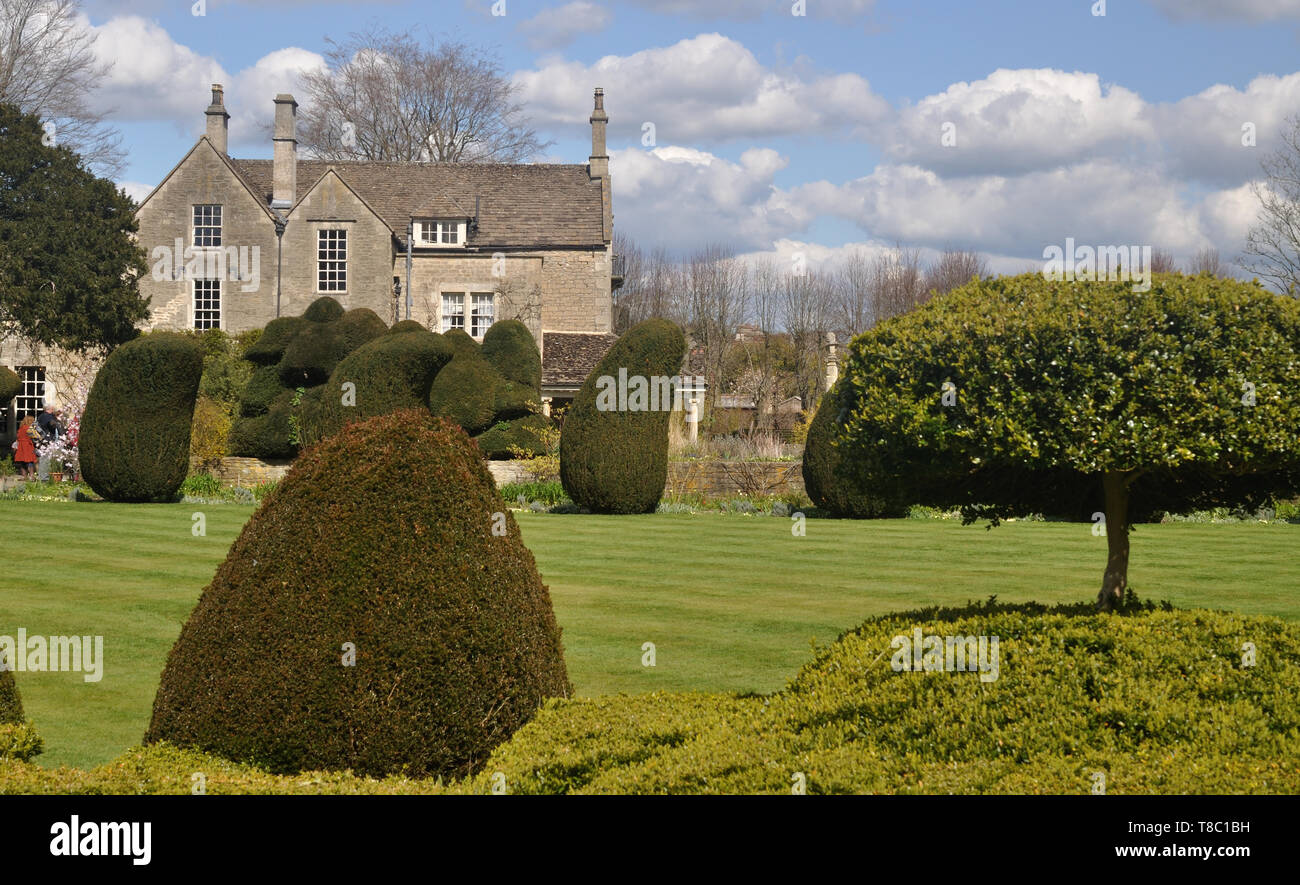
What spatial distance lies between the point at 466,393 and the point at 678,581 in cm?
1503

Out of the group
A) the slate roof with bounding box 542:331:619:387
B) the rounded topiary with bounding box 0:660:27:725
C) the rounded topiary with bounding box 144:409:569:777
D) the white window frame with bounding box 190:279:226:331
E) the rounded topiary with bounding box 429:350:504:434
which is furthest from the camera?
A: the white window frame with bounding box 190:279:226:331

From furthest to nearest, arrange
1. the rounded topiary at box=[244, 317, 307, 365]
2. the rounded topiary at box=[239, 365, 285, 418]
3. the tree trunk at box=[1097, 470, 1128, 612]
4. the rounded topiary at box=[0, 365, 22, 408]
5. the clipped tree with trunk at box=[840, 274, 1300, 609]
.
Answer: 1. the rounded topiary at box=[0, 365, 22, 408]
2. the rounded topiary at box=[244, 317, 307, 365]
3. the rounded topiary at box=[239, 365, 285, 418]
4. the tree trunk at box=[1097, 470, 1128, 612]
5. the clipped tree with trunk at box=[840, 274, 1300, 609]

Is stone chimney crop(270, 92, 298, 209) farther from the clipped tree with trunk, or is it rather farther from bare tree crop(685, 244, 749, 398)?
the clipped tree with trunk

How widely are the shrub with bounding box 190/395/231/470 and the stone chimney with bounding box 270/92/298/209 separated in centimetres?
1743

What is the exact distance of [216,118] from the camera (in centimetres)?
4353

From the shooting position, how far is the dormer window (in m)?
43.0

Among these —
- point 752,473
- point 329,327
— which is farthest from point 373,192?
point 752,473

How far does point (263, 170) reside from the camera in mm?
46156

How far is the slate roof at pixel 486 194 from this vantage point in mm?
43594

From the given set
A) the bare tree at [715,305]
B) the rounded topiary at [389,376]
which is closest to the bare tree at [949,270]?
the bare tree at [715,305]

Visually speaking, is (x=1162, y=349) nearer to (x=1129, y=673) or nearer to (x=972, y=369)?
(x=972, y=369)

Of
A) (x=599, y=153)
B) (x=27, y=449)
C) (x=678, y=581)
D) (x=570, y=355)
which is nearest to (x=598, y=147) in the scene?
(x=599, y=153)

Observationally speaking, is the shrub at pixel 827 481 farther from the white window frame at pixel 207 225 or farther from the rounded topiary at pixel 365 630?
the white window frame at pixel 207 225

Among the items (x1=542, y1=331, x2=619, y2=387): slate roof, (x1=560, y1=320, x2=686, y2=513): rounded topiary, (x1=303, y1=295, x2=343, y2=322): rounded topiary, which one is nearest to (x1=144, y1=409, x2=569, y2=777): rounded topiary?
(x1=560, y1=320, x2=686, y2=513): rounded topiary
